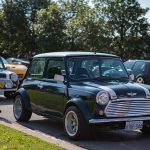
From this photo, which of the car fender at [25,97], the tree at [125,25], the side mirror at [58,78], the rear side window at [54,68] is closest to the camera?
the side mirror at [58,78]

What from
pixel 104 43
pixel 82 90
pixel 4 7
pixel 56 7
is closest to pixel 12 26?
pixel 4 7

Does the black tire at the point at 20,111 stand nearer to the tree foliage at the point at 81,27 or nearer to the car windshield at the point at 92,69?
the car windshield at the point at 92,69

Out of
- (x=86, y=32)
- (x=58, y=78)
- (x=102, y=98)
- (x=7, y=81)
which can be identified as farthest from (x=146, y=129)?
(x=86, y=32)

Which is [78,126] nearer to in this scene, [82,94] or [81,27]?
[82,94]

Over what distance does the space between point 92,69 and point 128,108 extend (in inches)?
54.8

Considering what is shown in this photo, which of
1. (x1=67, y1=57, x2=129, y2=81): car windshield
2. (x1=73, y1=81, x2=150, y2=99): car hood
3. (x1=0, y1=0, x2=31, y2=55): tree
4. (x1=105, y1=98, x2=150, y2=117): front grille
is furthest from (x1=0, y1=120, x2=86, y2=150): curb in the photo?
(x1=0, y1=0, x2=31, y2=55): tree

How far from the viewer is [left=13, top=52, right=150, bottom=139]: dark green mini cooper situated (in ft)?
29.3

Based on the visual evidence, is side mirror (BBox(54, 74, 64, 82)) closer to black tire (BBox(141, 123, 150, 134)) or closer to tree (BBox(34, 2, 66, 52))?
black tire (BBox(141, 123, 150, 134))

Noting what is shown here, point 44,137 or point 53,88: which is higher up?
point 53,88

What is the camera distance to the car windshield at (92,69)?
9961 mm

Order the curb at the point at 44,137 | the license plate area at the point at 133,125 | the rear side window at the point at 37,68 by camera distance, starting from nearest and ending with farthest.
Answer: the curb at the point at 44,137 < the license plate area at the point at 133,125 < the rear side window at the point at 37,68

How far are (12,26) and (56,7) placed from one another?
850 cm

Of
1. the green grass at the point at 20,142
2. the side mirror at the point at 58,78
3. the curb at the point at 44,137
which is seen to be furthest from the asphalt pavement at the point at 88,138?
the side mirror at the point at 58,78

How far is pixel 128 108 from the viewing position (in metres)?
9.02
